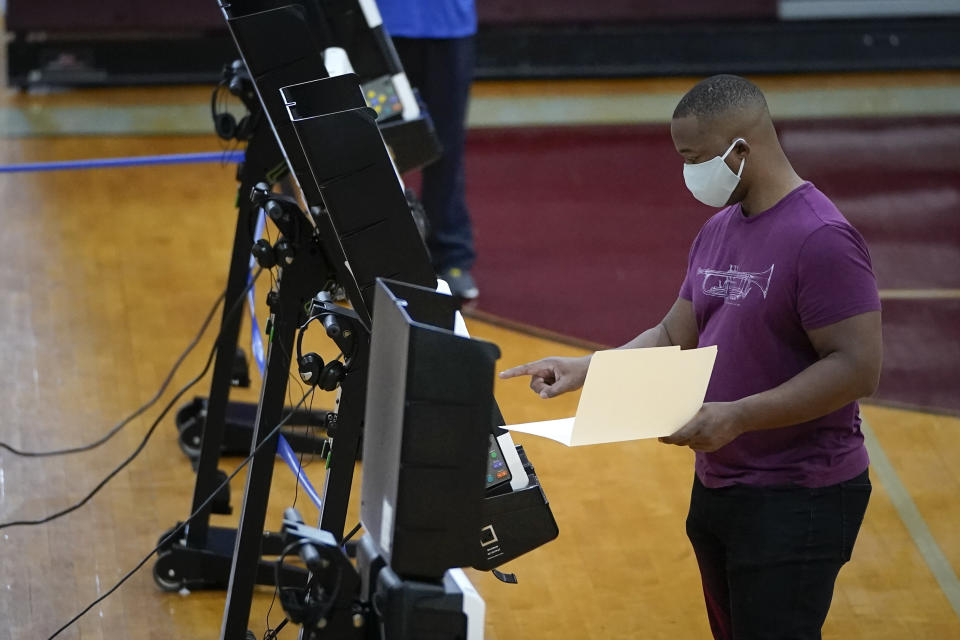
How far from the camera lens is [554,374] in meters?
2.23

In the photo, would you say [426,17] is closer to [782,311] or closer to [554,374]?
[554,374]

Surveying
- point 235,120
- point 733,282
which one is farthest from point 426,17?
point 733,282

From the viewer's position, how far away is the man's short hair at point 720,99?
2.04 metres

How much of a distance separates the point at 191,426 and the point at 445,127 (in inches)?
70.5

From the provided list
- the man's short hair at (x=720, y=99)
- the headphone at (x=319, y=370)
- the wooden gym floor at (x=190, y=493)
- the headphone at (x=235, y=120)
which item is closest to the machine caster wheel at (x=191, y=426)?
the wooden gym floor at (x=190, y=493)

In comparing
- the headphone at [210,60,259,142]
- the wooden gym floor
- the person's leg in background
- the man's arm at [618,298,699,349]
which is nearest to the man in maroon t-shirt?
the man's arm at [618,298,699,349]

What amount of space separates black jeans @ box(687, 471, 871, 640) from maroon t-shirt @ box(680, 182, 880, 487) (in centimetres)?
3

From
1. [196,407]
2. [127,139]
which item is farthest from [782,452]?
[127,139]

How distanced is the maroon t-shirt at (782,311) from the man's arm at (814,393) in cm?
3

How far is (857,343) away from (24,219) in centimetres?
473

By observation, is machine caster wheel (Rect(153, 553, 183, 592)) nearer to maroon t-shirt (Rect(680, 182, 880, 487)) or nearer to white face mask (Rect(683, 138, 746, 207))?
maroon t-shirt (Rect(680, 182, 880, 487))

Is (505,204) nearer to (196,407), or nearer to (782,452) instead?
Result: (196,407)

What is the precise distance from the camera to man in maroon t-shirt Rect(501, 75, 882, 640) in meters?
1.96

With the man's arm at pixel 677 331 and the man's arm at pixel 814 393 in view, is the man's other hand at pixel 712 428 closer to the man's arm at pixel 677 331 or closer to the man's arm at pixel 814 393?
the man's arm at pixel 814 393
